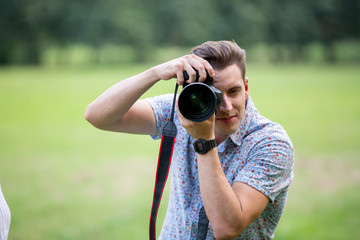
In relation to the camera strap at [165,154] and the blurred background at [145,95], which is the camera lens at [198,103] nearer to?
the camera strap at [165,154]

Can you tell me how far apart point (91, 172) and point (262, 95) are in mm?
A: 12475

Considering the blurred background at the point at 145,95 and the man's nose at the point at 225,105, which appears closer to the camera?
the man's nose at the point at 225,105

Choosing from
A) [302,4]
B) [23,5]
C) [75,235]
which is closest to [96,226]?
[75,235]

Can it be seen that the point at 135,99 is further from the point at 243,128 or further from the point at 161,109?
the point at 243,128

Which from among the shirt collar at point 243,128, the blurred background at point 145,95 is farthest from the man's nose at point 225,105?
the blurred background at point 145,95

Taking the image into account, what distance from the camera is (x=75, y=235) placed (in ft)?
17.5

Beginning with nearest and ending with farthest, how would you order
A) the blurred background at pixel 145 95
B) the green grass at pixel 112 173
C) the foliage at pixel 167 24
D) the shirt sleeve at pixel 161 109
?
1. the shirt sleeve at pixel 161 109
2. the green grass at pixel 112 173
3. the blurred background at pixel 145 95
4. the foliage at pixel 167 24

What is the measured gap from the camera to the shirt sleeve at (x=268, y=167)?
6.24 feet

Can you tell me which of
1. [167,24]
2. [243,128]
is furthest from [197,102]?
[167,24]

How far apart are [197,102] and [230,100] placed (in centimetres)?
24

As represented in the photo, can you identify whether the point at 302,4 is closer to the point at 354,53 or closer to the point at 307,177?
the point at 354,53

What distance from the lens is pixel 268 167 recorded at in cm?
193

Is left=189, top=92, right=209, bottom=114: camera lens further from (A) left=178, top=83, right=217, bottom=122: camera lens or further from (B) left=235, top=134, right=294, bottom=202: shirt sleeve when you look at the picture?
(B) left=235, top=134, right=294, bottom=202: shirt sleeve

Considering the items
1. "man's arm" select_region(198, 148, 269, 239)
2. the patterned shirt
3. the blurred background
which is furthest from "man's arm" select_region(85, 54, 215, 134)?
the blurred background
